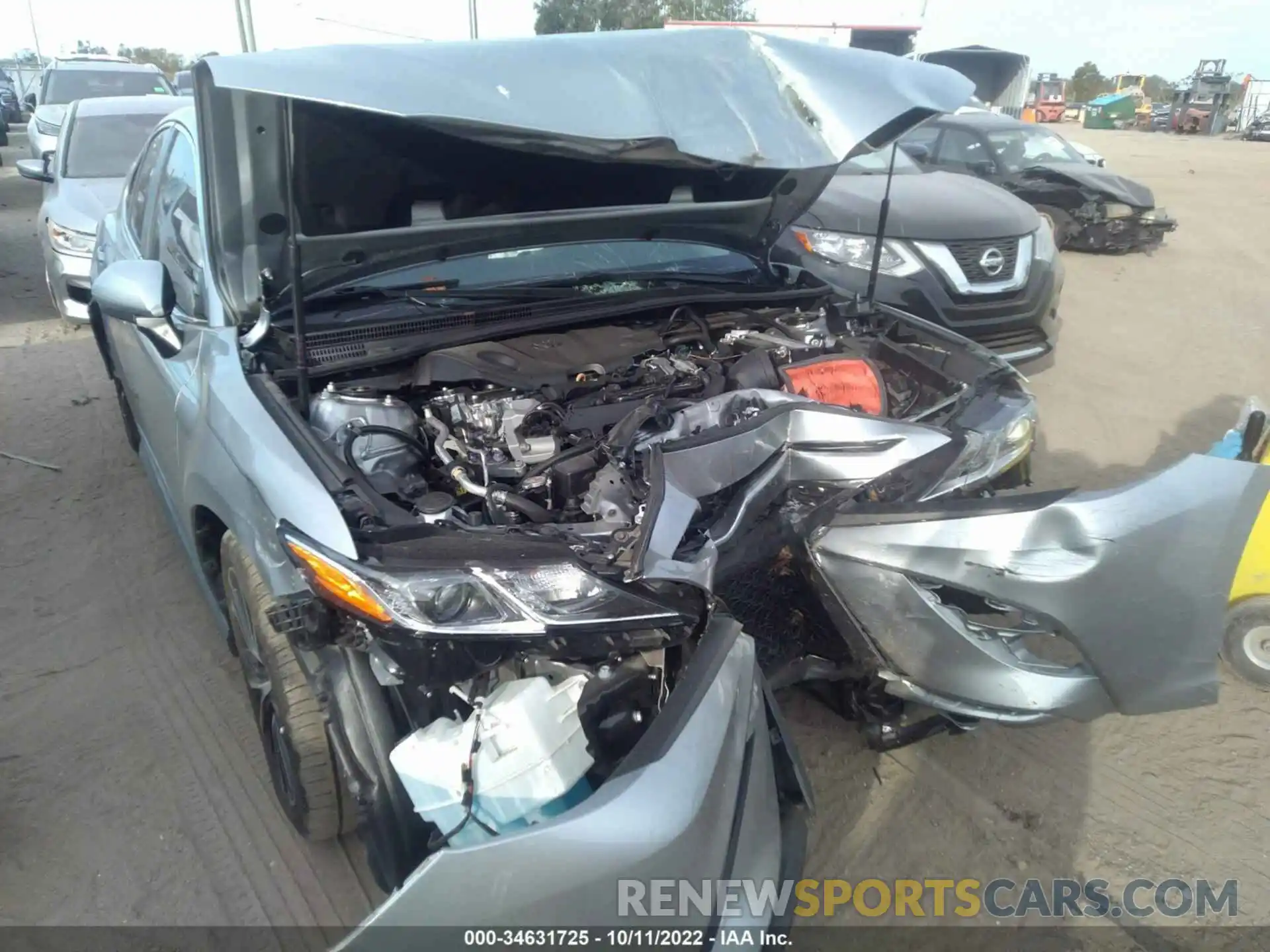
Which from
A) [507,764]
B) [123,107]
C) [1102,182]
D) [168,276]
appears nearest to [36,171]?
[123,107]

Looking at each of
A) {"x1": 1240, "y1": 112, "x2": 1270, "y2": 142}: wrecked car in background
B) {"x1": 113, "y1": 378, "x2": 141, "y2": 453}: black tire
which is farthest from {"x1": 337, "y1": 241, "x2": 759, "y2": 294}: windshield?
{"x1": 1240, "y1": 112, "x2": 1270, "y2": 142}: wrecked car in background

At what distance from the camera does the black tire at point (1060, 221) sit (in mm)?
10047

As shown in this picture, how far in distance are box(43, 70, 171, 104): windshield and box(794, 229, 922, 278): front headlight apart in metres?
9.37

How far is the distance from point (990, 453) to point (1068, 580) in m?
0.69

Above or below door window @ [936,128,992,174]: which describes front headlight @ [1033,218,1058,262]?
below

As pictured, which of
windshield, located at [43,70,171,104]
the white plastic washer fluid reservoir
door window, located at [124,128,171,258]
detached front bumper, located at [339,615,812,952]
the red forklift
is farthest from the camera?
the red forklift

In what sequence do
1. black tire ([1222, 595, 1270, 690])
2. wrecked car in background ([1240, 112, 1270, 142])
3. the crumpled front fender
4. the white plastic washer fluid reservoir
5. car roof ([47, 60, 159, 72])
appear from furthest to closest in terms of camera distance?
wrecked car in background ([1240, 112, 1270, 142])
car roof ([47, 60, 159, 72])
black tire ([1222, 595, 1270, 690])
the crumpled front fender
the white plastic washer fluid reservoir

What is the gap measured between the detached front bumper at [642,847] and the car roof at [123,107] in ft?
26.5

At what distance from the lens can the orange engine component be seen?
2.83 meters

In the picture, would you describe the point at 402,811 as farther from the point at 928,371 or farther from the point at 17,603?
the point at 17,603

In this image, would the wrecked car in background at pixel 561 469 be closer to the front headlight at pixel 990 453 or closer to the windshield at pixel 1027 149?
the front headlight at pixel 990 453

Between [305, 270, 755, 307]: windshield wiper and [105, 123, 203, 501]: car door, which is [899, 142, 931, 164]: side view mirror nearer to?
[305, 270, 755, 307]: windshield wiper

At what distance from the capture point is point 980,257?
19.2 feet

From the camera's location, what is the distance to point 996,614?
7.36ft
